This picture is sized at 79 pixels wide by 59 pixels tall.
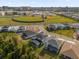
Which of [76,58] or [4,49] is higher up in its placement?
[4,49]

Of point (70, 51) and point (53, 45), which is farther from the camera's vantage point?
point (53, 45)

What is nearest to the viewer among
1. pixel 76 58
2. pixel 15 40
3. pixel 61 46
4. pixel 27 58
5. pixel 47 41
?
pixel 27 58

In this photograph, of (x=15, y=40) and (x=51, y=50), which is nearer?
(x=15, y=40)

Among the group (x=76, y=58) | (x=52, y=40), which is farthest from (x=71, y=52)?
(x=52, y=40)

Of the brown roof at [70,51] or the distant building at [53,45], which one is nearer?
the brown roof at [70,51]

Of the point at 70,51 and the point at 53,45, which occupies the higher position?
the point at 70,51

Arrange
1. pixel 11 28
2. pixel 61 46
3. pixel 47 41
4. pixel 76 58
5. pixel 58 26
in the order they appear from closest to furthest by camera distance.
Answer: pixel 76 58, pixel 61 46, pixel 47 41, pixel 11 28, pixel 58 26

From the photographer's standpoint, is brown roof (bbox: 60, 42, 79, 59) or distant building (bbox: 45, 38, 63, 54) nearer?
brown roof (bbox: 60, 42, 79, 59)

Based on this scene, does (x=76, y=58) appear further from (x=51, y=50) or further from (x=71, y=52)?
(x=51, y=50)

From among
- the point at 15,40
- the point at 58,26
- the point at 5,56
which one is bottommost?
the point at 58,26
